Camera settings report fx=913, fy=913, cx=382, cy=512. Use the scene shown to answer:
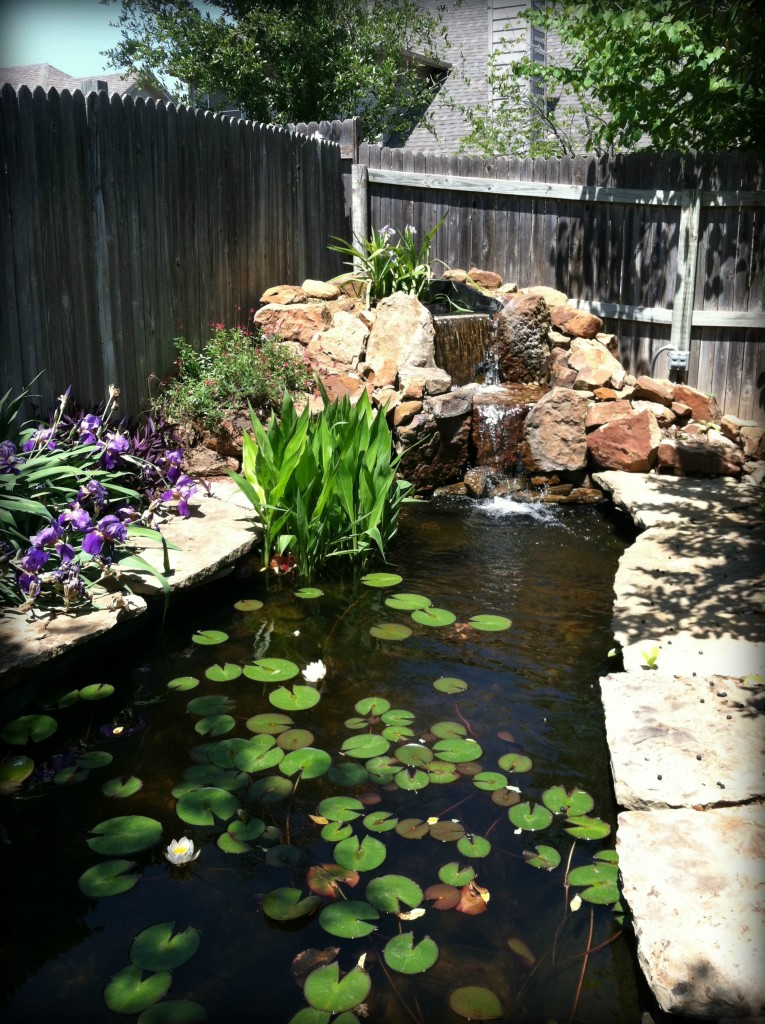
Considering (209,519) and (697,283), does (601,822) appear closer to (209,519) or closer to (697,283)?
(209,519)

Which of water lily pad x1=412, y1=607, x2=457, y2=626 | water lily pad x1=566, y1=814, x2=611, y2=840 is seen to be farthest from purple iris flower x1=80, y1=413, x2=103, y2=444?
water lily pad x1=566, y1=814, x2=611, y2=840

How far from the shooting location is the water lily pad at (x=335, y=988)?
6.50ft

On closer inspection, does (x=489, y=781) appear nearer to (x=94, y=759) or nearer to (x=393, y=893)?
(x=393, y=893)

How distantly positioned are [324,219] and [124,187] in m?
2.98

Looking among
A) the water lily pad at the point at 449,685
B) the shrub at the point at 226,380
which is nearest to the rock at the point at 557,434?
the shrub at the point at 226,380

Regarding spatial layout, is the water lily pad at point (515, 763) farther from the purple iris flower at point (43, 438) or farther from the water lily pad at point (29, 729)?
the purple iris flower at point (43, 438)

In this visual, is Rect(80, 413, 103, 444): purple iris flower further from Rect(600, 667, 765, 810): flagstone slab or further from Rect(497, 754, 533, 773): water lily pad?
Rect(600, 667, 765, 810): flagstone slab

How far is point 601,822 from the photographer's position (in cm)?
266

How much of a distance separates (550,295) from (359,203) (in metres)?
2.11

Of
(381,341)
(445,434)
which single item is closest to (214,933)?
(445,434)

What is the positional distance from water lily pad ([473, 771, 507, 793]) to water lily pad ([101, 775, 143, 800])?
104 centimetres

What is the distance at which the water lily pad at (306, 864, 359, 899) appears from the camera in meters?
2.35

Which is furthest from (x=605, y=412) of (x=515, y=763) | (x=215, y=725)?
(x=215, y=725)

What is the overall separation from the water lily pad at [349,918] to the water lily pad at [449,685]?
1.20m
